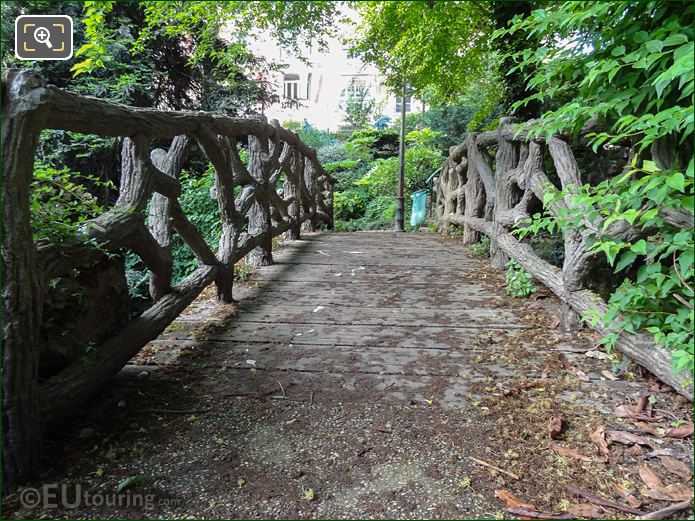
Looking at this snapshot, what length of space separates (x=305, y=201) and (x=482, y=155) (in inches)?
105

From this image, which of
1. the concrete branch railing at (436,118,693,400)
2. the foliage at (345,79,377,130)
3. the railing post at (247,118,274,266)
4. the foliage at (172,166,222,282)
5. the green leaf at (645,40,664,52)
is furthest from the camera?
the foliage at (345,79,377,130)

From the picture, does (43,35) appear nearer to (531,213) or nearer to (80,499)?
(80,499)

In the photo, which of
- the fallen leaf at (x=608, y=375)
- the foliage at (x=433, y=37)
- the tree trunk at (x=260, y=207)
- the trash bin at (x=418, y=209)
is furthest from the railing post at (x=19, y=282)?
the trash bin at (x=418, y=209)

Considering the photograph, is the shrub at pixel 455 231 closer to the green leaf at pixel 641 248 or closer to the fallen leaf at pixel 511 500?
the green leaf at pixel 641 248

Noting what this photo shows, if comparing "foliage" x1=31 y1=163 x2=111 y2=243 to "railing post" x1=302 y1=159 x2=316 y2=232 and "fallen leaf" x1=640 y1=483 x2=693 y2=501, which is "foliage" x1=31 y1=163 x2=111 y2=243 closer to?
"fallen leaf" x1=640 y1=483 x2=693 y2=501

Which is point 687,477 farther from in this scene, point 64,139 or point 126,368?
point 64,139

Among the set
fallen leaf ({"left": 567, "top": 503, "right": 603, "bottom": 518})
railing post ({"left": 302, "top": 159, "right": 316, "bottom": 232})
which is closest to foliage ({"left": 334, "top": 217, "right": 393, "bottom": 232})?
railing post ({"left": 302, "top": 159, "right": 316, "bottom": 232})

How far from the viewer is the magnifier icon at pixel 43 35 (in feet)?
7.37

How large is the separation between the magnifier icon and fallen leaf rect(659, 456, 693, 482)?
318 centimetres

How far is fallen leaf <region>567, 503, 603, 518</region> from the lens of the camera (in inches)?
44.1

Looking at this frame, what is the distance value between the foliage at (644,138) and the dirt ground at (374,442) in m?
0.31

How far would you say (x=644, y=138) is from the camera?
135cm

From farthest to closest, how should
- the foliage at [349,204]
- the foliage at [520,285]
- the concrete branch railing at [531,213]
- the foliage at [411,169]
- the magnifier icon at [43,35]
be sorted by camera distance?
the foliage at [349,204]
the foliage at [411,169]
the foliage at [520,285]
the magnifier icon at [43,35]
the concrete branch railing at [531,213]

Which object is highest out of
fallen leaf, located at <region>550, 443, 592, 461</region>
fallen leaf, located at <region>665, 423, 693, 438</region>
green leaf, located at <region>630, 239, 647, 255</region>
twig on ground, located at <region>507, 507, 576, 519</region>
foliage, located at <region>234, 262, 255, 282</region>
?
green leaf, located at <region>630, 239, 647, 255</region>
